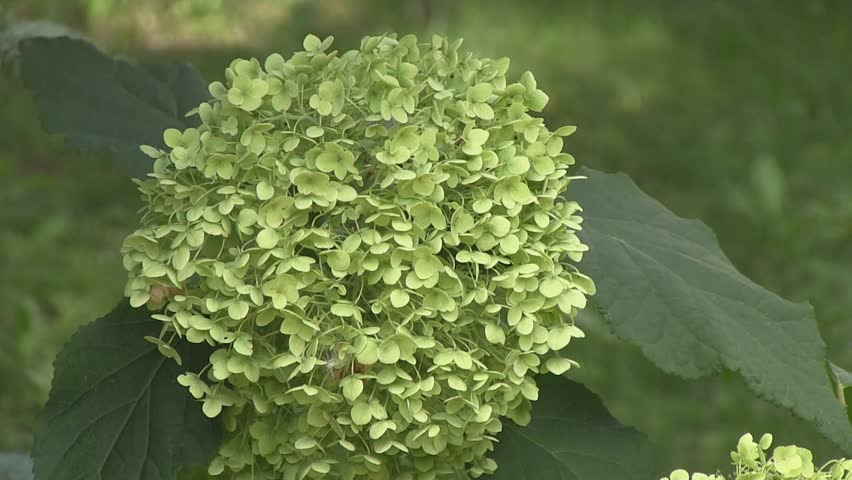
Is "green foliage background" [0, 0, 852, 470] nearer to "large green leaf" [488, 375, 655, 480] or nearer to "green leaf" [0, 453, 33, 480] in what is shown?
"green leaf" [0, 453, 33, 480]

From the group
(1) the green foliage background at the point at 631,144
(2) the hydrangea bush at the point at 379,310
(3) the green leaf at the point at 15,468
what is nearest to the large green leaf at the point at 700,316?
(2) the hydrangea bush at the point at 379,310

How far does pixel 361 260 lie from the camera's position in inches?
48.9

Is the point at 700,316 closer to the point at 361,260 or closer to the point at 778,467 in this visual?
the point at 778,467

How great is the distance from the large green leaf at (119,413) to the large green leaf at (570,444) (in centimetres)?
38

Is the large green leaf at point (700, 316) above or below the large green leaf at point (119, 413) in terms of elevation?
above

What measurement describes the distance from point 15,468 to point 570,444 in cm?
91

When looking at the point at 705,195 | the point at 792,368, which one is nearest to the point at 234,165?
the point at 792,368

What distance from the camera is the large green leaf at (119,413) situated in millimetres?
1358

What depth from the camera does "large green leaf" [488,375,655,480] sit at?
57.3 inches

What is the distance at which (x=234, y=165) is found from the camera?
1308 mm

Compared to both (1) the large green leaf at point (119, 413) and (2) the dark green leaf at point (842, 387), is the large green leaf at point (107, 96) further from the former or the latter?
(2) the dark green leaf at point (842, 387)

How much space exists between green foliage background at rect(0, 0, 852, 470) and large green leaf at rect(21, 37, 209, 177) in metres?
1.63

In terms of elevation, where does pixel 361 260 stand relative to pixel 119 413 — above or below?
above

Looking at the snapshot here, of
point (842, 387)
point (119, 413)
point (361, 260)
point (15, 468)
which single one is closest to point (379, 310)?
point (361, 260)
